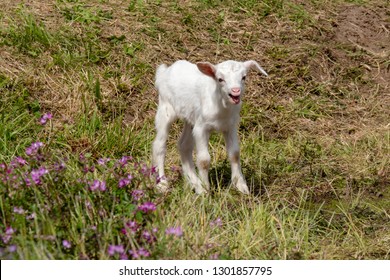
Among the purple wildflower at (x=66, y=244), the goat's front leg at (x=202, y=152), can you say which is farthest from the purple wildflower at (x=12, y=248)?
the goat's front leg at (x=202, y=152)

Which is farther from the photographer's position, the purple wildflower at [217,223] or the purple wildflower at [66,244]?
the purple wildflower at [217,223]

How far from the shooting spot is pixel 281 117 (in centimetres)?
940

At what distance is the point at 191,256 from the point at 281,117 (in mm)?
4325

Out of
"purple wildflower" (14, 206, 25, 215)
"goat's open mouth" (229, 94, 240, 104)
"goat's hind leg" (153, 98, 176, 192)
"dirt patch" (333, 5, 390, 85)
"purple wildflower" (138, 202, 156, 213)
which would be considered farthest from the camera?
"dirt patch" (333, 5, 390, 85)

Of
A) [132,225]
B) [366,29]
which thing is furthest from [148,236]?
[366,29]

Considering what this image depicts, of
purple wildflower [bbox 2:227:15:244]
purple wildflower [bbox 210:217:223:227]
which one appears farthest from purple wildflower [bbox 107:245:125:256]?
purple wildflower [bbox 210:217:223:227]

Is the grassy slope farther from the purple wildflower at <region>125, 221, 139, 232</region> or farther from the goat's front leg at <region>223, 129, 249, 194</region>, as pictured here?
the goat's front leg at <region>223, 129, 249, 194</region>

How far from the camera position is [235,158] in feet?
24.5

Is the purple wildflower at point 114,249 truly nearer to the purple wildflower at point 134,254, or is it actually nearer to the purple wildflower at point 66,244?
the purple wildflower at point 134,254

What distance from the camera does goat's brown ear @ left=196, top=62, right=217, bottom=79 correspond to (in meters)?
7.04

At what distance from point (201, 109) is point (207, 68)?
45cm

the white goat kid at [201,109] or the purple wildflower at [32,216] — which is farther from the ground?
the purple wildflower at [32,216]

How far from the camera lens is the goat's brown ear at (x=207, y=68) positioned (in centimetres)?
704

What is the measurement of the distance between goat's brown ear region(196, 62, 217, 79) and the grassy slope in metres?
1.03
